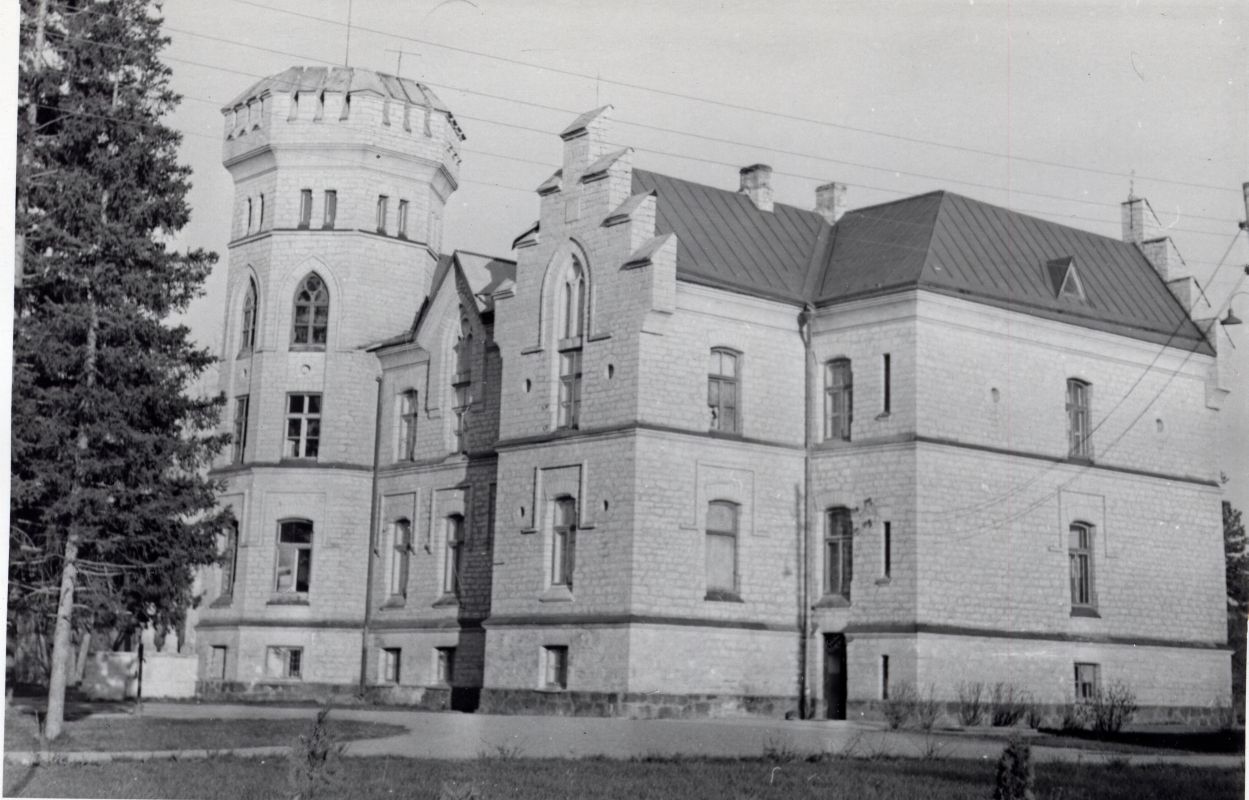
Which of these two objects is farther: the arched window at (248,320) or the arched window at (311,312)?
the arched window at (248,320)

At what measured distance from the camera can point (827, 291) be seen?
33.9 metres

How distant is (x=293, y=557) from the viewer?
129 feet

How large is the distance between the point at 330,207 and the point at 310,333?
3.30 metres

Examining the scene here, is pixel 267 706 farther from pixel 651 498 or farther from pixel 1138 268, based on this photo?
pixel 1138 268

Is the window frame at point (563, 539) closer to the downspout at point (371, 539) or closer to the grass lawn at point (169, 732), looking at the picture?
the grass lawn at point (169, 732)

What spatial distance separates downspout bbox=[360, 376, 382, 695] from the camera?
38.5 metres

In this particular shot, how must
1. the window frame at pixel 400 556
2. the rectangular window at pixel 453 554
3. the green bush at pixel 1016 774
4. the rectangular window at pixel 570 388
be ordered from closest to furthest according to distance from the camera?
the green bush at pixel 1016 774
the rectangular window at pixel 570 388
the rectangular window at pixel 453 554
the window frame at pixel 400 556

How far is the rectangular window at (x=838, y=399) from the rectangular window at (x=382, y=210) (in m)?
13.4

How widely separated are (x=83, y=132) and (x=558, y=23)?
8.53m

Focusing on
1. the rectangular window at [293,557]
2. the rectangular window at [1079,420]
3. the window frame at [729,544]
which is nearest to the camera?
the window frame at [729,544]

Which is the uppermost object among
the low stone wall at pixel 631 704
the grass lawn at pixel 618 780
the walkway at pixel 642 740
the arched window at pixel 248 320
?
the arched window at pixel 248 320

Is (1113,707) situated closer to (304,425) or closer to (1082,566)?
(1082,566)

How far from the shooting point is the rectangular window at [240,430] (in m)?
40.2

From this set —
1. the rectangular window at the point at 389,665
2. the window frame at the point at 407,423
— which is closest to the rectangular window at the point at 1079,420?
the window frame at the point at 407,423
